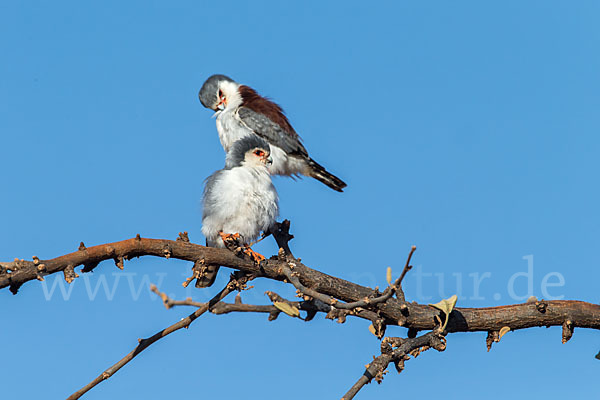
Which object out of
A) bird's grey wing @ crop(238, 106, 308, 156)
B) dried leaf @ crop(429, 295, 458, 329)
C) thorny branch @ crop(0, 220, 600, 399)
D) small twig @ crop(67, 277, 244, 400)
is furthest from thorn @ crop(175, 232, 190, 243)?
bird's grey wing @ crop(238, 106, 308, 156)

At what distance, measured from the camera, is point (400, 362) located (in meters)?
3.76

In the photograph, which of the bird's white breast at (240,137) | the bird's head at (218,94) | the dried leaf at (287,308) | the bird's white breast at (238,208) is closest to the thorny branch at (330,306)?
the dried leaf at (287,308)

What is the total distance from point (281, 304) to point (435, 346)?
1.07 meters

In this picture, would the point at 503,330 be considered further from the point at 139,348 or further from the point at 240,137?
the point at 240,137

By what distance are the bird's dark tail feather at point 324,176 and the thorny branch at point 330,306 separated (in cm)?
554

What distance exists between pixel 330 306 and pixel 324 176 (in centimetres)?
659

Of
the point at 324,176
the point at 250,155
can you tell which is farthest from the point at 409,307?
the point at 324,176

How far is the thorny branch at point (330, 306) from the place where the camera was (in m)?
3.47

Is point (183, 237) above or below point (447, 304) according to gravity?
above

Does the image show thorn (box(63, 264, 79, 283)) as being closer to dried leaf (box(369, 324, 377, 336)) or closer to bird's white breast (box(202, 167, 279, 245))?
dried leaf (box(369, 324, 377, 336))

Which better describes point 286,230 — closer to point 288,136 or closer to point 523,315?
point 523,315

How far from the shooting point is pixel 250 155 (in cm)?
601

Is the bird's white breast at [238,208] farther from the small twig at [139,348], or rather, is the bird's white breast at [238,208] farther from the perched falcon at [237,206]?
the small twig at [139,348]

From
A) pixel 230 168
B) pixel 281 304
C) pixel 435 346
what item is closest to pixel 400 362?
pixel 435 346
